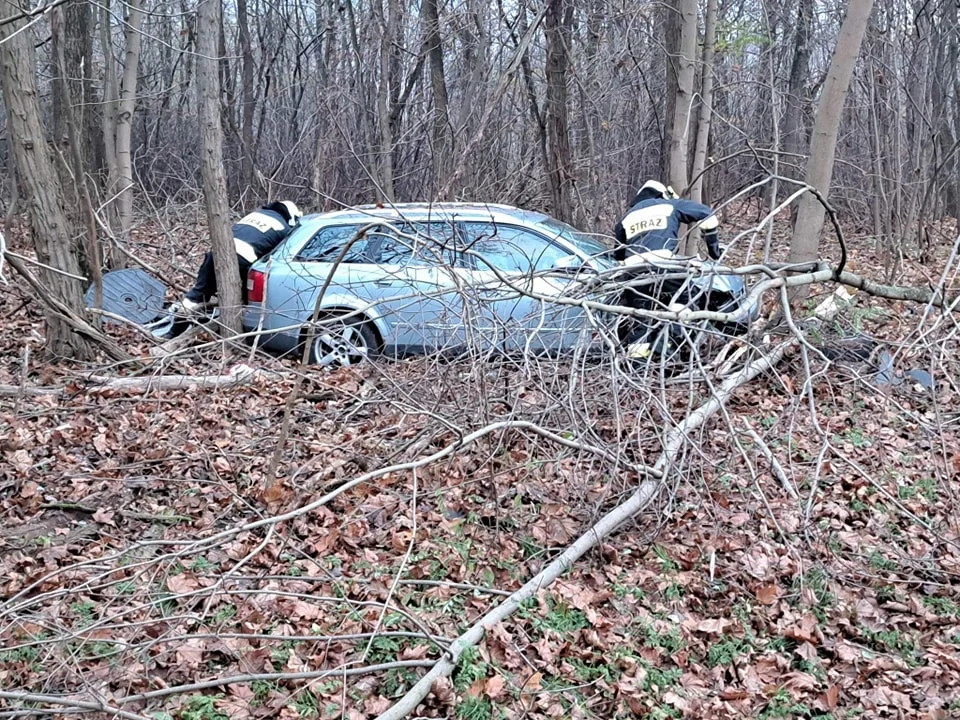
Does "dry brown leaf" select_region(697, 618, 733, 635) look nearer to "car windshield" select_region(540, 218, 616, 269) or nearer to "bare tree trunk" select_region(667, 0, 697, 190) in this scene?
"car windshield" select_region(540, 218, 616, 269)

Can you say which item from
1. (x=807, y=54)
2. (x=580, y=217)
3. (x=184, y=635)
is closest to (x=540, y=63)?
(x=580, y=217)

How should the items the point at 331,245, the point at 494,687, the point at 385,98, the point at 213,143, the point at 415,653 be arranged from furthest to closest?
the point at 385,98 → the point at 331,245 → the point at 213,143 → the point at 415,653 → the point at 494,687

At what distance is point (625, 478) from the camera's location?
5145 mm

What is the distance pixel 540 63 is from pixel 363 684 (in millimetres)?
11956

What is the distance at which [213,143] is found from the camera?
730cm

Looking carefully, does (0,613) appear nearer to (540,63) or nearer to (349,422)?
(349,422)

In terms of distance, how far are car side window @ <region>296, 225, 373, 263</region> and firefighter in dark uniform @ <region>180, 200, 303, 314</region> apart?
419 millimetres

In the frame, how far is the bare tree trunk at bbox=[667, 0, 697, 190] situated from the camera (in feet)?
30.5

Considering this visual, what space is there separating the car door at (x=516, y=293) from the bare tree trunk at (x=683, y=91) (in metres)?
2.71

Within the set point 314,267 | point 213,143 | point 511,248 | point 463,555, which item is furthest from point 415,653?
point 213,143

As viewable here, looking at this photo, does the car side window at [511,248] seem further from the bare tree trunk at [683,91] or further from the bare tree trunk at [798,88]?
the bare tree trunk at [798,88]

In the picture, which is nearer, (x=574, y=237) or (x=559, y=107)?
(x=574, y=237)

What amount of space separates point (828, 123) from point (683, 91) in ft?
5.51

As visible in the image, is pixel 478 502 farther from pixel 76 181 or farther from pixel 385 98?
pixel 385 98
